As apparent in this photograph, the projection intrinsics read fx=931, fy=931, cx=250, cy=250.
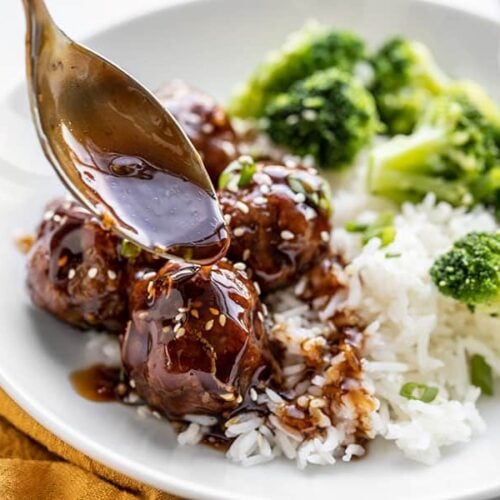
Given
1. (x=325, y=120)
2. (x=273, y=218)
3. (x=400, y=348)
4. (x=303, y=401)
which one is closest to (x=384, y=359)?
(x=400, y=348)

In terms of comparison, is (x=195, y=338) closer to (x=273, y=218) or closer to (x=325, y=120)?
(x=273, y=218)

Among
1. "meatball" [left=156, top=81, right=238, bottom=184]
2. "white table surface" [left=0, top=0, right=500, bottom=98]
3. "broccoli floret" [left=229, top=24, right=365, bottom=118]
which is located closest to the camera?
"meatball" [left=156, top=81, right=238, bottom=184]

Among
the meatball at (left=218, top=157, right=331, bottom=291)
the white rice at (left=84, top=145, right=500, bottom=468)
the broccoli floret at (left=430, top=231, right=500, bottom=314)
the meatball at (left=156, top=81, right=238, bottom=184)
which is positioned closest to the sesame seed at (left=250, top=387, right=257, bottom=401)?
the white rice at (left=84, top=145, right=500, bottom=468)

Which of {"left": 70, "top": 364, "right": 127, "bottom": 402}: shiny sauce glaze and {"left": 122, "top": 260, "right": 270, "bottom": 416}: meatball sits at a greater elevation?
{"left": 122, "top": 260, "right": 270, "bottom": 416}: meatball

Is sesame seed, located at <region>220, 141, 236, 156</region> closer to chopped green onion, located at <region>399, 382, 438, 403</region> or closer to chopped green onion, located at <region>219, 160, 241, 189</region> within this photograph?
chopped green onion, located at <region>219, 160, 241, 189</region>

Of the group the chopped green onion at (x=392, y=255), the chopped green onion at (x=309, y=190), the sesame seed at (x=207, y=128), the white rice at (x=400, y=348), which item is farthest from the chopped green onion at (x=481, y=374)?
the sesame seed at (x=207, y=128)
